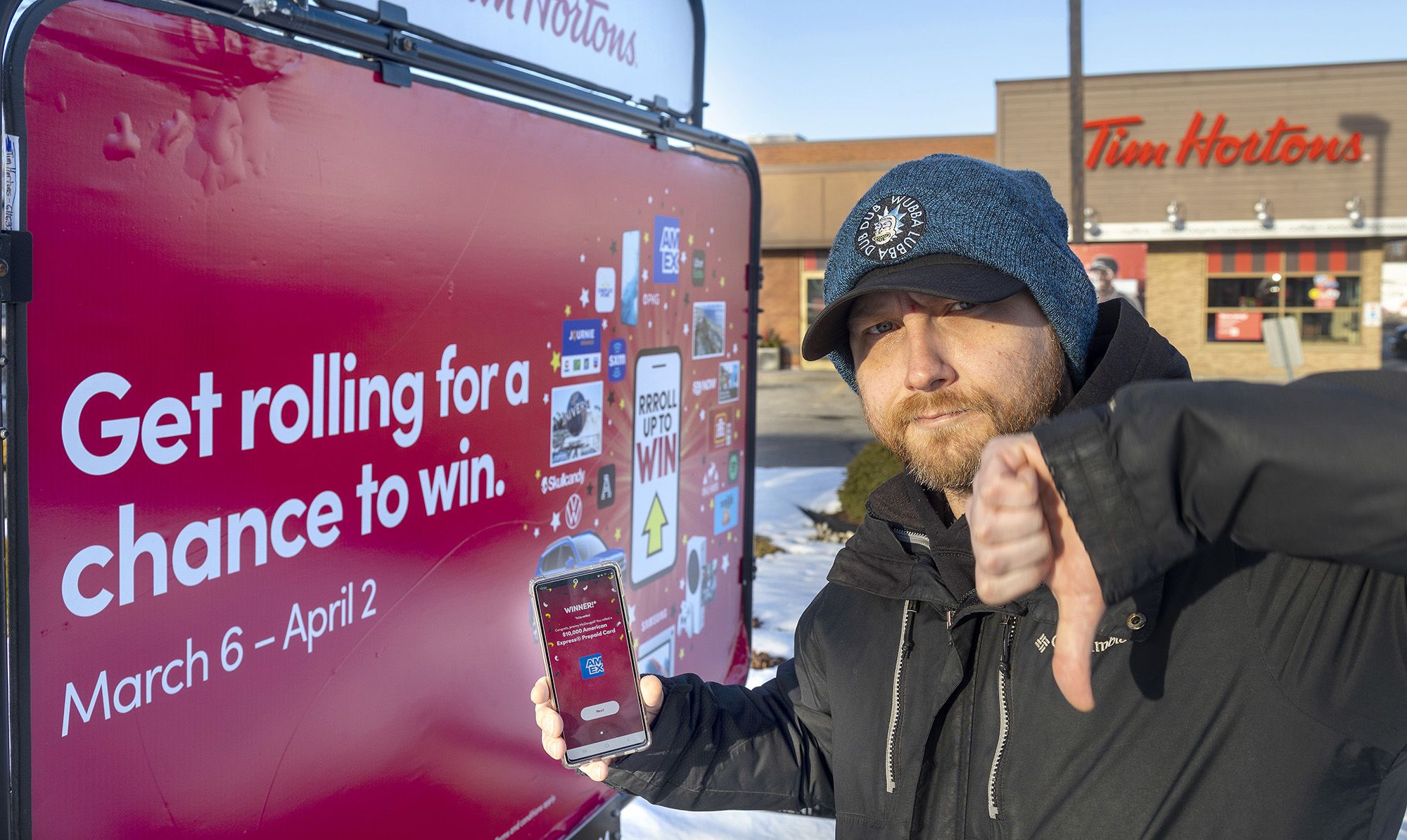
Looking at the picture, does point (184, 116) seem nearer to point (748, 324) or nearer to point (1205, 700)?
point (1205, 700)

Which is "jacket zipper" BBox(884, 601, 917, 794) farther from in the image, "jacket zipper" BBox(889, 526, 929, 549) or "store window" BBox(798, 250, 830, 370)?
"store window" BBox(798, 250, 830, 370)

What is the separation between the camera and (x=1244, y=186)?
2178 cm

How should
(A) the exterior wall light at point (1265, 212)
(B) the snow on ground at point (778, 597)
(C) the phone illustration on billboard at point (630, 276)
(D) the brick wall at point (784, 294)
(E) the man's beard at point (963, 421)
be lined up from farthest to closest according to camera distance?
(D) the brick wall at point (784, 294) < (A) the exterior wall light at point (1265, 212) < (B) the snow on ground at point (778, 597) < (C) the phone illustration on billboard at point (630, 276) < (E) the man's beard at point (963, 421)

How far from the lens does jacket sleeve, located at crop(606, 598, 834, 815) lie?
1.82m

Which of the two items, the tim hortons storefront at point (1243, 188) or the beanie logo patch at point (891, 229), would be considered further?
the tim hortons storefront at point (1243, 188)

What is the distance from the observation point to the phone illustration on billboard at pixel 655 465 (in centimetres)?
331

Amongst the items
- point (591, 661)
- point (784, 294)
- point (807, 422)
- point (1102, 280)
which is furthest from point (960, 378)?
point (784, 294)

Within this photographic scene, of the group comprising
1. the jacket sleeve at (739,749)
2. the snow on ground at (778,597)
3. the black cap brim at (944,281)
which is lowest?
the snow on ground at (778,597)

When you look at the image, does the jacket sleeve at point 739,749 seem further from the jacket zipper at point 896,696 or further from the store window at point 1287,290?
the store window at point 1287,290

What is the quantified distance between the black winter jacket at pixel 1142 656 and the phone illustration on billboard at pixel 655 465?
1475mm

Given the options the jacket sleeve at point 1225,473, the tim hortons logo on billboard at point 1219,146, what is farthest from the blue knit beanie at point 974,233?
the tim hortons logo on billboard at point 1219,146

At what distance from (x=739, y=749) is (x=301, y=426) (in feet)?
3.21

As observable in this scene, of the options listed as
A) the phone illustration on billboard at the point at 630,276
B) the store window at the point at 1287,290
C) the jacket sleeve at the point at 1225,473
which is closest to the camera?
the jacket sleeve at the point at 1225,473

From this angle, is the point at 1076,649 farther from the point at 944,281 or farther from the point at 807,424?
the point at 807,424
